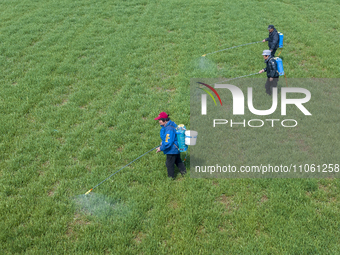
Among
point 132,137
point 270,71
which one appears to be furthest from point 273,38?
point 132,137

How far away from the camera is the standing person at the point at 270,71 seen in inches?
402

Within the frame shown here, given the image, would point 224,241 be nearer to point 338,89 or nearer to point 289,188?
point 289,188

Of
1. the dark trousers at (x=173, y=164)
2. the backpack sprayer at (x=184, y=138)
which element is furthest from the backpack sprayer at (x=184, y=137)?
the dark trousers at (x=173, y=164)

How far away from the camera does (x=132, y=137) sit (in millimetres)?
8586

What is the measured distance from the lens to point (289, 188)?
670 cm

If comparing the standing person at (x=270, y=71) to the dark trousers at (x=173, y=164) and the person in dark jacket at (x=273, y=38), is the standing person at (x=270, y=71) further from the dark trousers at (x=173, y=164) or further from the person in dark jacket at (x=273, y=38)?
the dark trousers at (x=173, y=164)

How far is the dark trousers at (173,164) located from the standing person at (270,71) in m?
5.21

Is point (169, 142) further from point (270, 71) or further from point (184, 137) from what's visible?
point (270, 71)

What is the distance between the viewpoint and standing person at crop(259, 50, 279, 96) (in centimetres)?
1022

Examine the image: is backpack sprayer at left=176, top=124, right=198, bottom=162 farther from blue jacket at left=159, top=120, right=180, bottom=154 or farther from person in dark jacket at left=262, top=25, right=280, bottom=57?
person in dark jacket at left=262, top=25, right=280, bottom=57

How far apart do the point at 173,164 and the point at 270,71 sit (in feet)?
19.0

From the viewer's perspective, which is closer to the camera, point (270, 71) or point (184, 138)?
point (184, 138)

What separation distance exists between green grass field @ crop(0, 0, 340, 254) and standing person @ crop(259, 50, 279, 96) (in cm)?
169

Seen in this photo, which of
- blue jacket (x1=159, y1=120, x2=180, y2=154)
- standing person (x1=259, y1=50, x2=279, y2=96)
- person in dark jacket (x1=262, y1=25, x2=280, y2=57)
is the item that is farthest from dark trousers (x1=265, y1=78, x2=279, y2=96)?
blue jacket (x1=159, y1=120, x2=180, y2=154)
